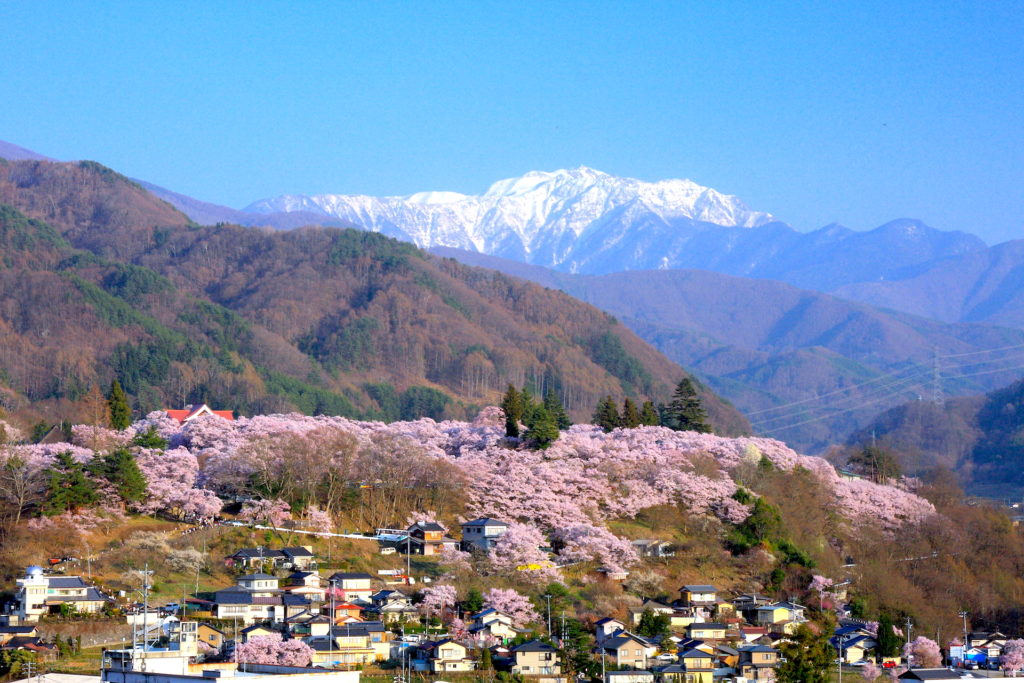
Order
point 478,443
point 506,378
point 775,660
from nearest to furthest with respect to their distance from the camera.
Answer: point 775,660 < point 478,443 < point 506,378

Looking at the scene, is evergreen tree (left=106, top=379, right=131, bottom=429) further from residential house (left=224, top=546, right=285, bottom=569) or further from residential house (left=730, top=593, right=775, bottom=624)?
residential house (left=730, top=593, right=775, bottom=624)

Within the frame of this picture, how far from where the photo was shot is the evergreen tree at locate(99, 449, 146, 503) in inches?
1972

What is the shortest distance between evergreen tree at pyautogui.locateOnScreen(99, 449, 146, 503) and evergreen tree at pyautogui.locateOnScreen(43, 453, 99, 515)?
0.91 meters

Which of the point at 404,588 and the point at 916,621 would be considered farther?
the point at 916,621

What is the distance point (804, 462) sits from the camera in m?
68.2

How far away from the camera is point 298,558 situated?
155 ft

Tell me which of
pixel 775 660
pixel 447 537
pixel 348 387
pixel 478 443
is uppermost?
pixel 348 387

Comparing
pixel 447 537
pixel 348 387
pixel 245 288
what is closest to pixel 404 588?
pixel 447 537

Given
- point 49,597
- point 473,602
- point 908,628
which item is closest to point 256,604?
point 49,597

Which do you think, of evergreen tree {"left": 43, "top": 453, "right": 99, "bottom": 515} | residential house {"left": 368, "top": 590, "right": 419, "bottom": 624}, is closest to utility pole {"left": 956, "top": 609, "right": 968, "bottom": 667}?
residential house {"left": 368, "top": 590, "right": 419, "bottom": 624}

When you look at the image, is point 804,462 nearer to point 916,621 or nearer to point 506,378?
point 916,621

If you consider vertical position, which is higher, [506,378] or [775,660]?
[506,378]

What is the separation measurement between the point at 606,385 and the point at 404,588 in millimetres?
82375

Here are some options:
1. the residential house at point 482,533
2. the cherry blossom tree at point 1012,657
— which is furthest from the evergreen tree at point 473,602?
the cherry blossom tree at point 1012,657
